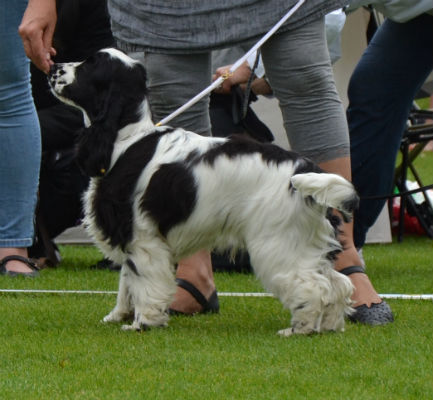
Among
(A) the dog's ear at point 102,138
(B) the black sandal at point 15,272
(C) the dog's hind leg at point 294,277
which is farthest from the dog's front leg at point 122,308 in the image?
(B) the black sandal at point 15,272

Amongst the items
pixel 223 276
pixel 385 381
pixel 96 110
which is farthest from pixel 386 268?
pixel 385 381

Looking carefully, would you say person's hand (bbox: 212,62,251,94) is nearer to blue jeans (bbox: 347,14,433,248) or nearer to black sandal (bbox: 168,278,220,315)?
blue jeans (bbox: 347,14,433,248)

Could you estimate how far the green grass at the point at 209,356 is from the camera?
8.84 ft

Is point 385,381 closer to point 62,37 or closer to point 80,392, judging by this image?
point 80,392

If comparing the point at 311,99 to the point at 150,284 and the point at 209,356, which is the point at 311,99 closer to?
the point at 150,284

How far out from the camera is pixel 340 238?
3.68m

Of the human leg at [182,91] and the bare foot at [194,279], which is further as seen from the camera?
the bare foot at [194,279]

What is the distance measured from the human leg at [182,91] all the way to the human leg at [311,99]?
0.27 m

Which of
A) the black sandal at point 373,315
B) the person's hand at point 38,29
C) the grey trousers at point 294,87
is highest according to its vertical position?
the person's hand at point 38,29

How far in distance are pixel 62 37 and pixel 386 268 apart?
88.7 inches

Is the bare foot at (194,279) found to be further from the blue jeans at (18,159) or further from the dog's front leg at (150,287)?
the blue jeans at (18,159)

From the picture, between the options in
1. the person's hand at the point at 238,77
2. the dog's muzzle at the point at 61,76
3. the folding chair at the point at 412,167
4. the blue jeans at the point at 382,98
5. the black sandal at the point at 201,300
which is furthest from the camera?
the folding chair at the point at 412,167

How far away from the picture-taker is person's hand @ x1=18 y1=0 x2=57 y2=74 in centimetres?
387

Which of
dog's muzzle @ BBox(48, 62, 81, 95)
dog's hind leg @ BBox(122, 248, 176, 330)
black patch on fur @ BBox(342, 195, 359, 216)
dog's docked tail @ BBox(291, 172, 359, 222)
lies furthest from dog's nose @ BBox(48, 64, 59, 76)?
black patch on fur @ BBox(342, 195, 359, 216)
